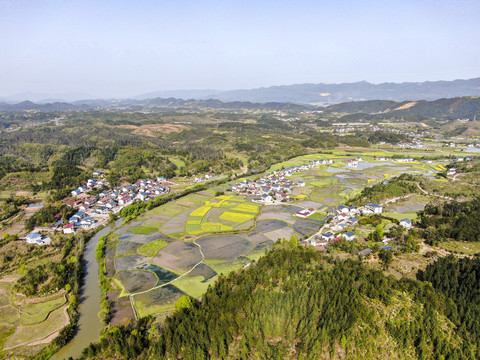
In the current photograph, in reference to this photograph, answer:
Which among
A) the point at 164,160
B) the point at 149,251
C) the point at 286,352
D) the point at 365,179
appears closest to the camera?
the point at 286,352

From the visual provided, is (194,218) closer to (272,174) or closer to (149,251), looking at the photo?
(149,251)

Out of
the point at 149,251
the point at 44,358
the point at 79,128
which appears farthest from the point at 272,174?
the point at 79,128

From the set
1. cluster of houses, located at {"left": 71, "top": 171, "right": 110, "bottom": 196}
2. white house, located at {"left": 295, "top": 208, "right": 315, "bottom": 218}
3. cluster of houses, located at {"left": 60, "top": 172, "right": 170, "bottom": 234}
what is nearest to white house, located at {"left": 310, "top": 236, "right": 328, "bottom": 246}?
white house, located at {"left": 295, "top": 208, "right": 315, "bottom": 218}

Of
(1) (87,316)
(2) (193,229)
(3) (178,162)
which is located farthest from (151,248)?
(3) (178,162)

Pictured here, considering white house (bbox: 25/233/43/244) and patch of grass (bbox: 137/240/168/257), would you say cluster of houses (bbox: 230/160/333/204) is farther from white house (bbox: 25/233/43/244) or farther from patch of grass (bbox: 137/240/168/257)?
white house (bbox: 25/233/43/244)

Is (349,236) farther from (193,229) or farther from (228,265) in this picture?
(193,229)
